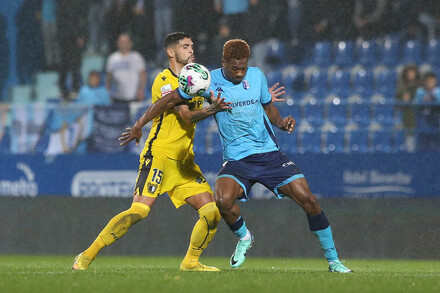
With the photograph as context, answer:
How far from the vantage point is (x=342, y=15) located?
14.5 metres

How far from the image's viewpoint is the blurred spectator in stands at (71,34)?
14164mm

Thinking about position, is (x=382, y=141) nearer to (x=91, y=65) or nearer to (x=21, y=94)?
(x=91, y=65)

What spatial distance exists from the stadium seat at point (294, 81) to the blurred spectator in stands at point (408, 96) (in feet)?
4.84

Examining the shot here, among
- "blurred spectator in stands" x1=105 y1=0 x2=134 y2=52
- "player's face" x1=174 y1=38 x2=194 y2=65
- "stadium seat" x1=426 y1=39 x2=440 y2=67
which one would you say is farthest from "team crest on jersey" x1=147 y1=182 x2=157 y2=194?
"stadium seat" x1=426 y1=39 x2=440 y2=67

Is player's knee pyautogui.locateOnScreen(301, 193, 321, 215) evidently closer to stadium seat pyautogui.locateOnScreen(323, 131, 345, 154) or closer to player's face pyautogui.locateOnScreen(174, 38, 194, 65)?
player's face pyautogui.locateOnScreen(174, 38, 194, 65)

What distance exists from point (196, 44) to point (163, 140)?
6.42 m

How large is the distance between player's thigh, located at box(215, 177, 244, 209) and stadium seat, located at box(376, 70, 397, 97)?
250 inches

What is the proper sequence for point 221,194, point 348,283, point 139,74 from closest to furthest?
point 348,283
point 221,194
point 139,74

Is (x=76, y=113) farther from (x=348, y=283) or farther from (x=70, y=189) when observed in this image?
(x=348, y=283)

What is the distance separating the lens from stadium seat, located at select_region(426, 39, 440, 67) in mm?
13945

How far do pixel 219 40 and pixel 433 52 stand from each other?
3303 millimetres

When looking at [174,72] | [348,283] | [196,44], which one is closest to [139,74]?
[196,44]

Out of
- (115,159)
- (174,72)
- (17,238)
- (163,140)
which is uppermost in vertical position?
(174,72)

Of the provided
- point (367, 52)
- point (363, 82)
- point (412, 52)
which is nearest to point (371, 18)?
point (367, 52)
